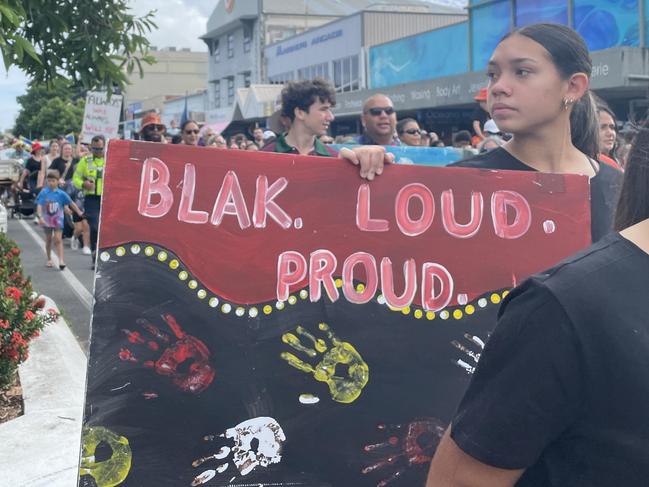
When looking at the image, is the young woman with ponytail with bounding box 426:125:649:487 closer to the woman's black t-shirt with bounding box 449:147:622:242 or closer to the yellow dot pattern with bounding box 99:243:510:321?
the yellow dot pattern with bounding box 99:243:510:321

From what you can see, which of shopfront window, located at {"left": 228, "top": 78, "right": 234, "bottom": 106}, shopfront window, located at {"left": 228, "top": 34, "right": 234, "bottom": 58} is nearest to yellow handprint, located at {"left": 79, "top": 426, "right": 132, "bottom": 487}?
shopfront window, located at {"left": 228, "top": 78, "right": 234, "bottom": 106}

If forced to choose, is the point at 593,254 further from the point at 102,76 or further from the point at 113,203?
the point at 102,76

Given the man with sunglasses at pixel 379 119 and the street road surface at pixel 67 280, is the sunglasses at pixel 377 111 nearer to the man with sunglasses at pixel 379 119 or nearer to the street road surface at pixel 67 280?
the man with sunglasses at pixel 379 119

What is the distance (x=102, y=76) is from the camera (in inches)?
322

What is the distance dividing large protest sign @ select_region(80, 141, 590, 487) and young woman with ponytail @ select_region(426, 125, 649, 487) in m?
1.26

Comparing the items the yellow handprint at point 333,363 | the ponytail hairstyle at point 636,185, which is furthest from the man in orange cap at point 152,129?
the ponytail hairstyle at point 636,185

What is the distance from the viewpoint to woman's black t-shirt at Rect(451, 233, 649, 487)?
1.28m

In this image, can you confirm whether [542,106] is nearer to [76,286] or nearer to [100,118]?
[76,286]

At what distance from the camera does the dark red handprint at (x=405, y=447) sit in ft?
8.59

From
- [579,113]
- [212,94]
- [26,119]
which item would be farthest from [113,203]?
[26,119]

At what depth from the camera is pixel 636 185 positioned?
138cm

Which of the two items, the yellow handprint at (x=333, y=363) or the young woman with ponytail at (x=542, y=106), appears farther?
the young woman with ponytail at (x=542, y=106)

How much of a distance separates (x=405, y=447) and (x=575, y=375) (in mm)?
1397

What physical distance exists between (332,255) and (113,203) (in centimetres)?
61
